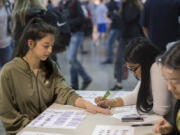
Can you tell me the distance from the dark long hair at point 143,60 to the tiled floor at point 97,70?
2.46 m

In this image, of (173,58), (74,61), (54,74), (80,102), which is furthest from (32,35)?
(74,61)

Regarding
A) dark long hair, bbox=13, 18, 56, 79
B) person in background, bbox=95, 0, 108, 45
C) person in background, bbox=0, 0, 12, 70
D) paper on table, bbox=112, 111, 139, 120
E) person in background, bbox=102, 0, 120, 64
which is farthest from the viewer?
person in background, bbox=95, 0, 108, 45

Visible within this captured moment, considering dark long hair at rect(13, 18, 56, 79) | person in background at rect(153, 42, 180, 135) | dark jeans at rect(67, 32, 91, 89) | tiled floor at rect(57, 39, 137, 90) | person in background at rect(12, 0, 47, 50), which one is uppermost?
person in background at rect(12, 0, 47, 50)

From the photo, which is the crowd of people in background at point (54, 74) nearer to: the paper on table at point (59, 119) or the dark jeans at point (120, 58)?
the paper on table at point (59, 119)

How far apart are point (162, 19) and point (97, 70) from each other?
7.55 feet

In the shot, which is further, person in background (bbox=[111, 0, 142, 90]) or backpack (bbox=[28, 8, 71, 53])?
person in background (bbox=[111, 0, 142, 90])

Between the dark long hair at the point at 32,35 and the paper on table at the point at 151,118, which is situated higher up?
the dark long hair at the point at 32,35

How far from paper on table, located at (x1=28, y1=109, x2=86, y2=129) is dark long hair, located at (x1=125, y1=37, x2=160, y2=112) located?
0.36 meters

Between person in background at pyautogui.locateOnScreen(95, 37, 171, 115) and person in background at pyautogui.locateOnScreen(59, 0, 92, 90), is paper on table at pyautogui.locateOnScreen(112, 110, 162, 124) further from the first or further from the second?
person in background at pyautogui.locateOnScreen(59, 0, 92, 90)

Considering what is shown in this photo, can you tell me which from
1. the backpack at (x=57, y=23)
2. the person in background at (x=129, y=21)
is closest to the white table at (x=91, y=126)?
the backpack at (x=57, y=23)

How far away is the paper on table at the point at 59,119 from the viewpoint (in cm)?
154

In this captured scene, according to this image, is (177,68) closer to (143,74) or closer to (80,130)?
(143,74)

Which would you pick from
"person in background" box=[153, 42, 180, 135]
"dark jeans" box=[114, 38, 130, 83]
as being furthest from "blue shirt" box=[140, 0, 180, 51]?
"person in background" box=[153, 42, 180, 135]

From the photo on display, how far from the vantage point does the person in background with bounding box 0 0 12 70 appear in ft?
10.1
